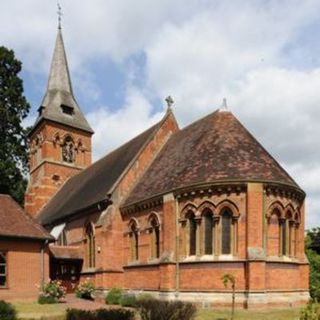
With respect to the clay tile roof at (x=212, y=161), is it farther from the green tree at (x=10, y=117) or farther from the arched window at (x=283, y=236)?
the green tree at (x=10, y=117)

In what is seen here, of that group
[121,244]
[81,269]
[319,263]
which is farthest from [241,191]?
[81,269]

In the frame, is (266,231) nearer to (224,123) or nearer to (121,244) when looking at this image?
(224,123)

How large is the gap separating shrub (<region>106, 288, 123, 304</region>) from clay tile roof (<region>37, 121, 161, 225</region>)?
6099mm

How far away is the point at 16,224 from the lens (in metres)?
28.2

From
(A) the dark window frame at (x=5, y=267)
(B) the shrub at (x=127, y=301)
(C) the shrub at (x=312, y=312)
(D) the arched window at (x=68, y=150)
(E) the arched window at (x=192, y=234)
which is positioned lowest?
(B) the shrub at (x=127, y=301)

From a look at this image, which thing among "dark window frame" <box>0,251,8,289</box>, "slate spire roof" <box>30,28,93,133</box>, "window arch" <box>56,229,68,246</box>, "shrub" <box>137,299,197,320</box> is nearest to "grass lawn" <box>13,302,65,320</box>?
"dark window frame" <box>0,251,8,289</box>

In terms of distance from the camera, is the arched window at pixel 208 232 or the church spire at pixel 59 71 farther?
the church spire at pixel 59 71

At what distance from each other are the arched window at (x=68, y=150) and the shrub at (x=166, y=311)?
36.7 meters

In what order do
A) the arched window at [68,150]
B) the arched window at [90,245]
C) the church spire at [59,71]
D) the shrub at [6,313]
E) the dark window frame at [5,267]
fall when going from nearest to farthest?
1. the shrub at [6,313]
2. the dark window frame at [5,267]
3. the arched window at [90,245]
4. the arched window at [68,150]
5. the church spire at [59,71]

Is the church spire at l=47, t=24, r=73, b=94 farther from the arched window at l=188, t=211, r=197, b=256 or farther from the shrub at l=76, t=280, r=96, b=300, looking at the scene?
the arched window at l=188, t=211, r=197, b=256

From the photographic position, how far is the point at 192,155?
27297 millimetres

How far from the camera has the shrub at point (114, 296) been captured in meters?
26.8

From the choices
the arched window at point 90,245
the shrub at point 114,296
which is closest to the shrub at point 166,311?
the shrub at point 114,296

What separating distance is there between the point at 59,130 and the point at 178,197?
88.5ft
